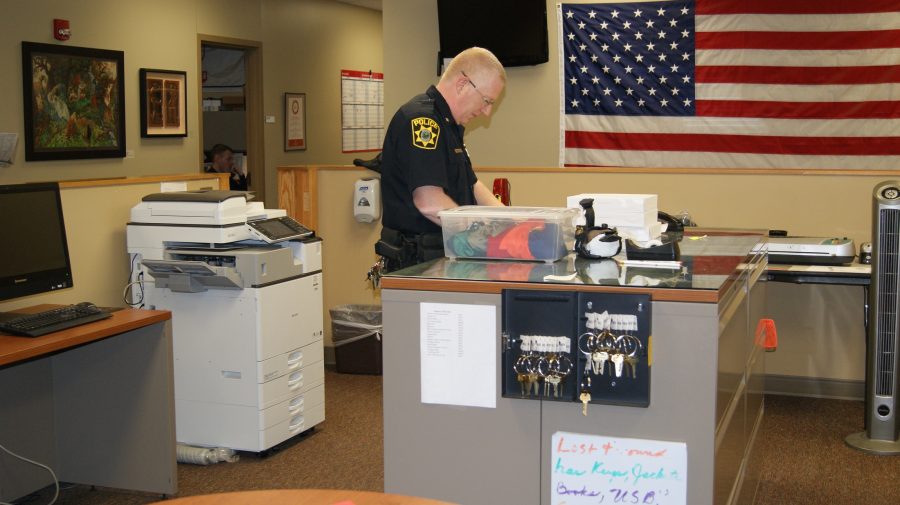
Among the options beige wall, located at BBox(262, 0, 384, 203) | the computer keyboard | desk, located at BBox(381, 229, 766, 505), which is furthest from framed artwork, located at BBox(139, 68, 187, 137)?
desk, located at BBox(381, 229, 766, 505)

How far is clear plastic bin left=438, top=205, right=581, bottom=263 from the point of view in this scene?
2852 millimetres

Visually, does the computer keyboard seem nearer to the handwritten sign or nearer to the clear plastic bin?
the clear plastic bin

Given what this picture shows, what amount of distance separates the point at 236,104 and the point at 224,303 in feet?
21.3

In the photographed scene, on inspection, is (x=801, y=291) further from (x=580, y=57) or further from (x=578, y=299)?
(x=578, y=299)

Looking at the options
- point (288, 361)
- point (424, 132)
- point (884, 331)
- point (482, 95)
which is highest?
point (482, 95)

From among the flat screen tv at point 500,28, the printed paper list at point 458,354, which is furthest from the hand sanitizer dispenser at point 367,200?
the printed paper list at point 458,354

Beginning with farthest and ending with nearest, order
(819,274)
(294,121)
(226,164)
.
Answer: (294,121) → (226,164) → (819,274)

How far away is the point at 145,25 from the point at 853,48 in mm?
5860

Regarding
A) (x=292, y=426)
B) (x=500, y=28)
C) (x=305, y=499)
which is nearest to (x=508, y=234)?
(x=305, y=499)

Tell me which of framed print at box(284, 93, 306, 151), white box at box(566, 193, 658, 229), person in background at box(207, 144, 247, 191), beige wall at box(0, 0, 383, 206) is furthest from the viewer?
framed print at box(284, 93, 306, 151)

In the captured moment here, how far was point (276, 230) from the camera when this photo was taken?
4.66 m

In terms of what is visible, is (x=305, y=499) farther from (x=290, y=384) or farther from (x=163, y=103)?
(x=163, y=103)

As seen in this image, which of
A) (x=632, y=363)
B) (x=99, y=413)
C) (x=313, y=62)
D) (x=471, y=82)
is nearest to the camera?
(x=632, y=363)

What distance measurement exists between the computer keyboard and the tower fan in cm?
339
